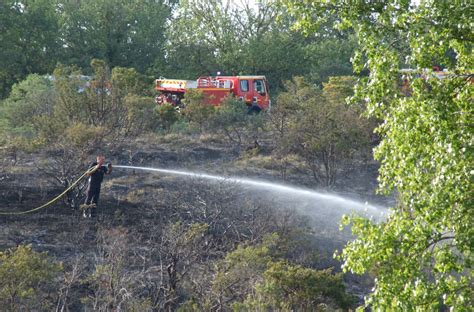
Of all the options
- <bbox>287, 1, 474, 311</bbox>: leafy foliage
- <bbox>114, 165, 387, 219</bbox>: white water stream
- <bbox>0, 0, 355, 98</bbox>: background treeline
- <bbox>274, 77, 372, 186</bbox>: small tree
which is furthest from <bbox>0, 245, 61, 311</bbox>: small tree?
<bbox>0, 0, 355, 98</bbox>: background treeline

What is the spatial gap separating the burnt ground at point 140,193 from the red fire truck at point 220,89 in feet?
21.1

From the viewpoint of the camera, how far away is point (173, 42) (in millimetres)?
38469

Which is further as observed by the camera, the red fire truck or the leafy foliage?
A: the red fire truck

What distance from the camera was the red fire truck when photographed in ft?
96.4

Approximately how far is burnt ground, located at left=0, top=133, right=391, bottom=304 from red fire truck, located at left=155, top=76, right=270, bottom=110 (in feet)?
21.1

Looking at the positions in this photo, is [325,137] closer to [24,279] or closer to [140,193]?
[140,193]

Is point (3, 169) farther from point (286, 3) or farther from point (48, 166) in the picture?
point (286, 3)

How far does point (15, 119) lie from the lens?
71.1 feet

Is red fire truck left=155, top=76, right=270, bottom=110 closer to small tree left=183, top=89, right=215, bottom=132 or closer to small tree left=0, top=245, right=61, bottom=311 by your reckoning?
small tree left=183, top=89, right=215, bottom=132

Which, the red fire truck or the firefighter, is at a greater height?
the red fire truck

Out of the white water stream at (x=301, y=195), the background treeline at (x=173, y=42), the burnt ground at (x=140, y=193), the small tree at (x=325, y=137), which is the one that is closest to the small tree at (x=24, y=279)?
the burnt ground at (x=140, y=193)

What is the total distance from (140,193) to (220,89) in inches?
528

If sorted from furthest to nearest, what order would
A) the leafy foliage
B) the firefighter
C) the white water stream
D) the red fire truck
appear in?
the red fire truck < the white water stream < the firefighter < the leafy foliage

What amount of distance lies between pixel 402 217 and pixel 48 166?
433 inches
